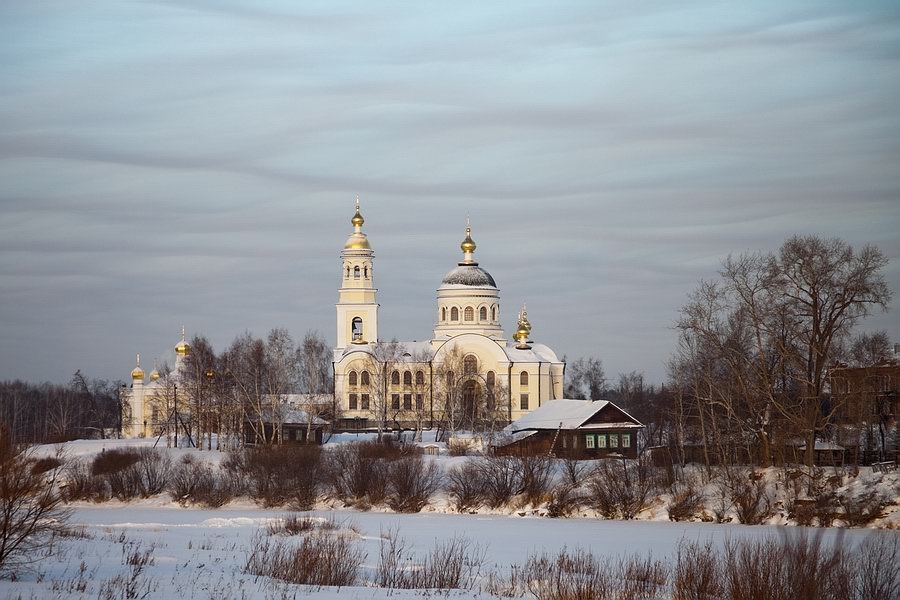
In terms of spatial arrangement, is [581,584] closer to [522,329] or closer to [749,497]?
[749,497]

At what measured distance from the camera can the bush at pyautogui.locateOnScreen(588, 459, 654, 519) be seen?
116ft

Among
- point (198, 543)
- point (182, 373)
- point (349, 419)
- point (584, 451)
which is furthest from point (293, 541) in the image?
point (349, 419)

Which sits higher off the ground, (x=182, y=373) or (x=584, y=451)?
(x=182, y=373)

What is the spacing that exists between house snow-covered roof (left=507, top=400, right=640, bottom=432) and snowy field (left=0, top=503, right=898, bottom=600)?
660 inches

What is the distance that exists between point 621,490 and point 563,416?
58.5ft

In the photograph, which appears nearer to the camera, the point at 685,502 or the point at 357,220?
the point at 685,502

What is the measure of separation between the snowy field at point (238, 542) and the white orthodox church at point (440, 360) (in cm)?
3083

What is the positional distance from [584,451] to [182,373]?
2483 cm

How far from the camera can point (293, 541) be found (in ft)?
77.6

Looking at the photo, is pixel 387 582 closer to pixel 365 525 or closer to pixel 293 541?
pixel 293 541

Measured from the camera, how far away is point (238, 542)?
25.1m

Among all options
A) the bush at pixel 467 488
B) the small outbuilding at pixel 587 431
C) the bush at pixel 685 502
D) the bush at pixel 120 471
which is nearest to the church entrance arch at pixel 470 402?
the small outbuilding at pixel 587 431

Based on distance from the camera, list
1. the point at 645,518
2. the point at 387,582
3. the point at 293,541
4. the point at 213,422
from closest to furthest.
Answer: the point at 387,582
the point at 293,541
the point at 645,518
the point at 213,422

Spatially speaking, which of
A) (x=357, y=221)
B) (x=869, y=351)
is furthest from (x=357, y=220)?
(x=869, y=351)
